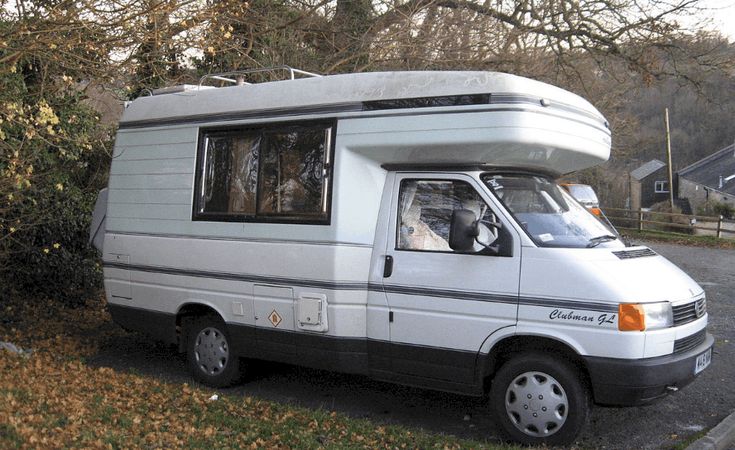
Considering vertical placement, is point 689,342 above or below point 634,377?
above

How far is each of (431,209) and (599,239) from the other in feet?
4.51

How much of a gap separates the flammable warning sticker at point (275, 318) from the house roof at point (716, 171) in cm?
5820

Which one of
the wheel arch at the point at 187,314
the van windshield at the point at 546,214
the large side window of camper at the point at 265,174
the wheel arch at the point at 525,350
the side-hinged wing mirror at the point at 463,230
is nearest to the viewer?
the wheel arch at the point at 525,350

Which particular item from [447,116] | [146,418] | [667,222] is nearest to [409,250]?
[447,116]

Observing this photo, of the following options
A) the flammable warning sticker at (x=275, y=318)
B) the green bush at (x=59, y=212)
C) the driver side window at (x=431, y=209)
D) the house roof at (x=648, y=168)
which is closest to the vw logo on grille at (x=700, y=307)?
the driver side window at (x=431, y=209)

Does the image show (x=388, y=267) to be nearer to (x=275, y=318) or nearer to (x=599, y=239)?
(x=275, y=318)

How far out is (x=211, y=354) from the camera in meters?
7.22

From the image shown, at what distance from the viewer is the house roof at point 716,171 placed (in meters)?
58.2

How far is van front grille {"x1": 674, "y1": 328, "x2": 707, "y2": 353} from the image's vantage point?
5285 mm

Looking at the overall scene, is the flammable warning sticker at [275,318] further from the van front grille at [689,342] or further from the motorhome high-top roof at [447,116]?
the van front grille at [689,342]

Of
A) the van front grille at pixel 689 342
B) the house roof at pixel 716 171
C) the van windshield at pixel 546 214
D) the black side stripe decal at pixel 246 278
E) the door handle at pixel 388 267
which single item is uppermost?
the house roof at pixel 716 171

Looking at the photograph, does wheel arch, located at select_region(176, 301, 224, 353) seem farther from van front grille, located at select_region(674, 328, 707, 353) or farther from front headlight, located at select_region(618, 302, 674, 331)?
van front grille, located at select_region(674, 328, 707, 353)

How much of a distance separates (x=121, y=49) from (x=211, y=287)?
98.5 inches

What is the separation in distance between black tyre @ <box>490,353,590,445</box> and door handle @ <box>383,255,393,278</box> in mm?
1213
